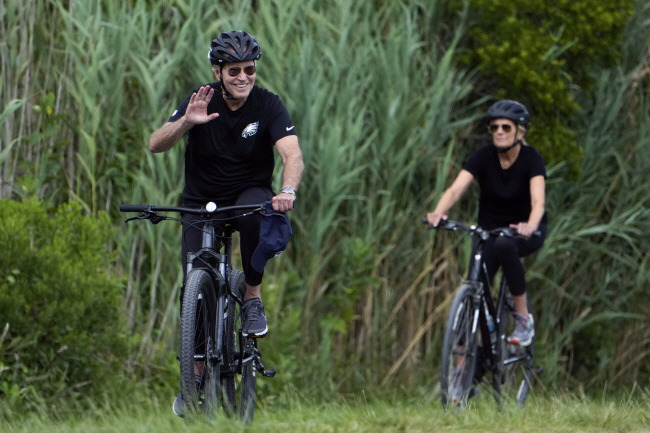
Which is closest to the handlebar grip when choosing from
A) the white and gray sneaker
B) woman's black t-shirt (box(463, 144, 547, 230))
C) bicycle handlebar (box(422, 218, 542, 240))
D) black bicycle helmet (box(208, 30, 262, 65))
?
black bicycle helmet (box(208, 30, 262, 65))

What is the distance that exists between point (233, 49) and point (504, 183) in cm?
305

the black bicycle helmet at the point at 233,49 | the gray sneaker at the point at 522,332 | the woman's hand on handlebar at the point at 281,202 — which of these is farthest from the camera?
the gray sneaker at the point at 522,332

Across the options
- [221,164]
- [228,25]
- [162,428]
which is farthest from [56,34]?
[162,428]

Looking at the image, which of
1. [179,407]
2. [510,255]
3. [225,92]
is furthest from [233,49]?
[510,255]

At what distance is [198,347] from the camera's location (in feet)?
20.7

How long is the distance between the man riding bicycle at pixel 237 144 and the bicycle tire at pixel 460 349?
6.17 feet

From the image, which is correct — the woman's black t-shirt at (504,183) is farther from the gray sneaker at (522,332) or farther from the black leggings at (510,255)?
the gray sneaker at (522,332)

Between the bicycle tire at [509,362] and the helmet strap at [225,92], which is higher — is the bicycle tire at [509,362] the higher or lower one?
the lower one

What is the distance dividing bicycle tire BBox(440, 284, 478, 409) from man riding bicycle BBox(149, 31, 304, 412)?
188 centimetres

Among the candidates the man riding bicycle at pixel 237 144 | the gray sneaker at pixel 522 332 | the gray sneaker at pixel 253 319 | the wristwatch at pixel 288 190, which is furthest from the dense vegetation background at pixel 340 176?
the wristwatch at pixel 288 190

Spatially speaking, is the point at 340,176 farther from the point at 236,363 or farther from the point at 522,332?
the point at 236,363

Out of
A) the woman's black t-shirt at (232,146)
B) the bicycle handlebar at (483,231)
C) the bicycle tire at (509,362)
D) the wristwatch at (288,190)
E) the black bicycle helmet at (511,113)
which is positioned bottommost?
the bicycle tire at (509,362)

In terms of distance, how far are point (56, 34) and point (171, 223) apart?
199cm

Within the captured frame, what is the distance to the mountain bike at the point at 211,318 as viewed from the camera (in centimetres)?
603
